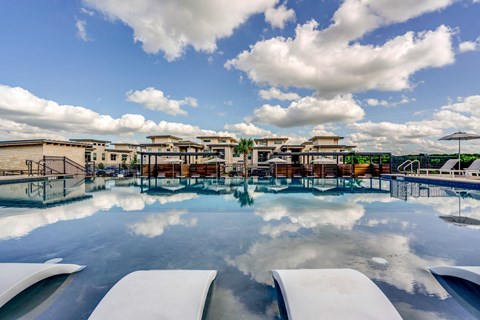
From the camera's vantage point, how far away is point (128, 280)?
2.84 m

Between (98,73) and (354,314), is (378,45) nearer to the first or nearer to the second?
(354,314)

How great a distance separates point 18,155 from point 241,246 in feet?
101

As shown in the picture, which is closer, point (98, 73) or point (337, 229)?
point (337, 229)

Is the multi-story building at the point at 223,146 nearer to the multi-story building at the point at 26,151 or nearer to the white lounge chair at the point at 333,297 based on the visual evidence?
the multi-story building at the point at 26,151

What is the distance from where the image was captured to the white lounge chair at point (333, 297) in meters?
2.16

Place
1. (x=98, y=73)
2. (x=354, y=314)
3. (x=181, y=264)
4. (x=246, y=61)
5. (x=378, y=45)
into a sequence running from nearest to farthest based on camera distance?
(x=354, y=314)
(x=181, y=264)
(x=378, y=45)
(x=246, y=61)
(x=98, y=73)

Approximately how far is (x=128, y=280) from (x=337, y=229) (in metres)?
5.05

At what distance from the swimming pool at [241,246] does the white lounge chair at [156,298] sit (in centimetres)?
35

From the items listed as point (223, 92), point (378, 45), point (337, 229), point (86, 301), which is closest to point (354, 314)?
point (86, 301)

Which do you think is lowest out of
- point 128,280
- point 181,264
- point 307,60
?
point 181,264

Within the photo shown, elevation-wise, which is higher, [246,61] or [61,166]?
[246,61]

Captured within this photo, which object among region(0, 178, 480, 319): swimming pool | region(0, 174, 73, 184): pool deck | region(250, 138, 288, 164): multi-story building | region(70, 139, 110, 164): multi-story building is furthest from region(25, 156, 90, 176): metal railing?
region(250, 138, 288, 164): multi-story building

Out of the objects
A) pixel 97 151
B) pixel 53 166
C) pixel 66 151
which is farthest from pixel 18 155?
pixel 97 151

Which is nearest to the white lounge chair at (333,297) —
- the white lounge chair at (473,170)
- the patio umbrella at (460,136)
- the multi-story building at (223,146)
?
the white lounge chair at (473,170)
